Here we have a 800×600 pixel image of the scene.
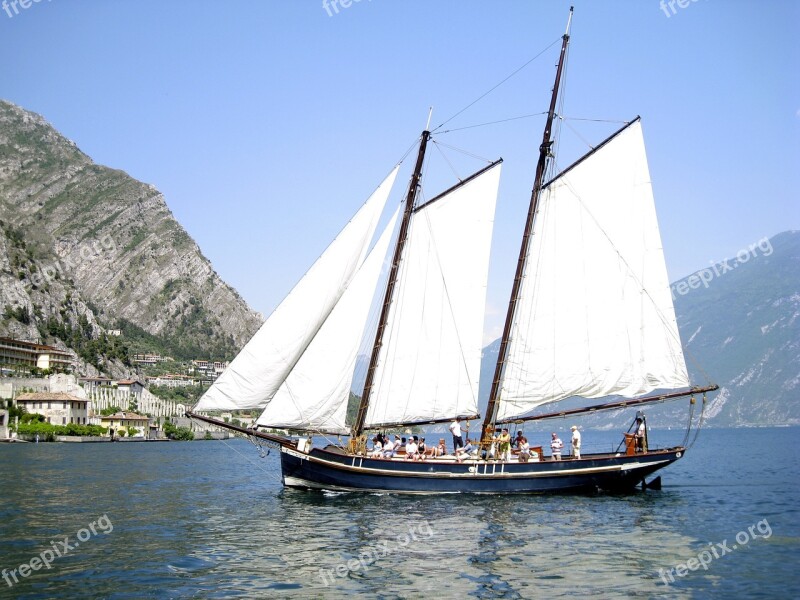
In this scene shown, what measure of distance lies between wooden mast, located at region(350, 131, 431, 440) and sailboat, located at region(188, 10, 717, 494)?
81mm

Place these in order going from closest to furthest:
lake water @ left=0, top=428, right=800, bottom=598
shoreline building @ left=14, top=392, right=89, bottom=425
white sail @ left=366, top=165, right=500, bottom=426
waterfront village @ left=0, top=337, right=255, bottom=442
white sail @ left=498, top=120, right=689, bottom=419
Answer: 1. lake water @ left=0, top=428, right=800, bottom=598
2. white sail @ left=498, top=120, right=689, bottom=419
3. white sail @ left=366, top=165, right=500, bottom=426
4. waterfront village @ left=0, top=337, right=255, bottom=442
5. shoreline building @ left=14, top=392, right=89, bottom=425

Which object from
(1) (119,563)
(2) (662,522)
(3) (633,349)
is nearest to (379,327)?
(3) (633,349)

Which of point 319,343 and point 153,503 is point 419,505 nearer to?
point 319,343

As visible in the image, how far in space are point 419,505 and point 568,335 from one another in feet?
40.6

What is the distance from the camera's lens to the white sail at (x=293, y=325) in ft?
121

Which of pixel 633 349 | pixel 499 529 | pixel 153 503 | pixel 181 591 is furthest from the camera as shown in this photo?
pixel 633 349

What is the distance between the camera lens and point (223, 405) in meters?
36.7

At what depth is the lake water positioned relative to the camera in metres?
20.5

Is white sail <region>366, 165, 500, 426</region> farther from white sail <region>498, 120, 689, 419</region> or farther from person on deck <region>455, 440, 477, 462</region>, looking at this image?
white sail <region>498, 120, 689, 419</region>

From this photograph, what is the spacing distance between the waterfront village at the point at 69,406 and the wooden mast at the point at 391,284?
285 feet

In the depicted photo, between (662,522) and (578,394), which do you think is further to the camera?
(578,394)

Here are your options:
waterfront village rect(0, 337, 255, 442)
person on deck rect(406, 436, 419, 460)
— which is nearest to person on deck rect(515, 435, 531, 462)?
person on deck rect(406, 436, 419, 460)

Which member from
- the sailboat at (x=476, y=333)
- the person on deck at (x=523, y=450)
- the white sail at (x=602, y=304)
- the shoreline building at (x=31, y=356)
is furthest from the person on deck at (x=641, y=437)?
the shoreline building at (x=31, y=356)

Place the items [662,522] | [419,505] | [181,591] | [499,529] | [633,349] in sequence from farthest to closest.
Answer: [633,349] < [419,505] < [662,522] < [499,529] < [181,591]
